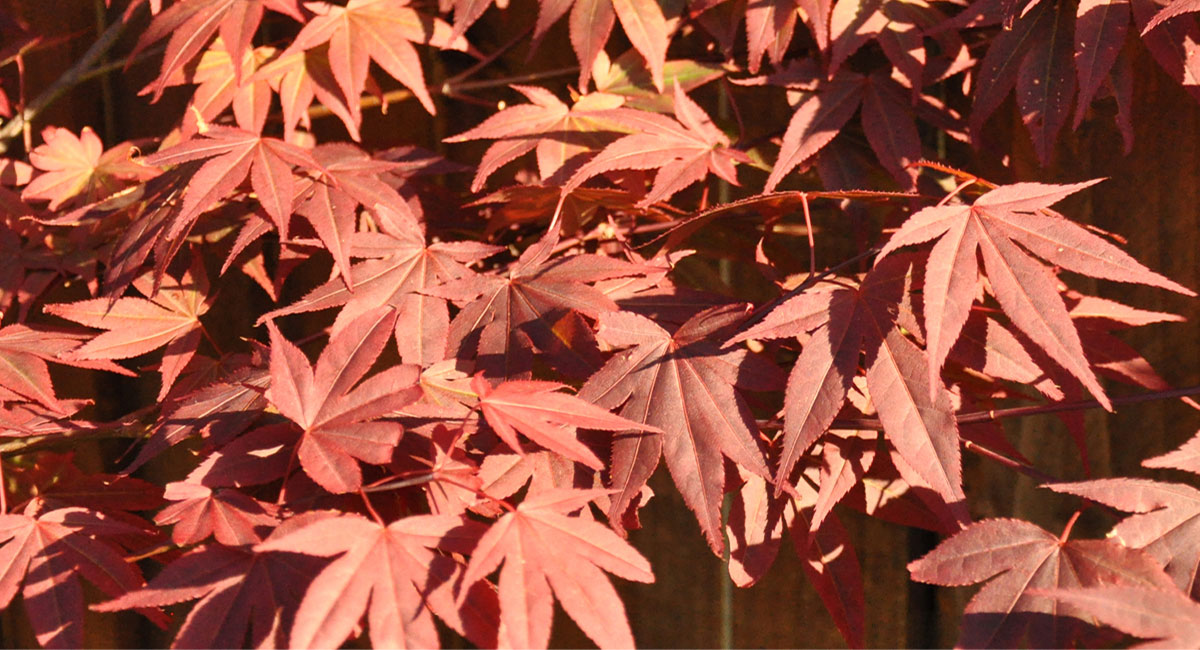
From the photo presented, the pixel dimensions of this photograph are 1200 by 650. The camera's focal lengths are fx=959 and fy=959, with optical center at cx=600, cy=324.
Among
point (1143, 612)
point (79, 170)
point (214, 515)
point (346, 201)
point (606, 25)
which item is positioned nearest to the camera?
point (1143, 612)

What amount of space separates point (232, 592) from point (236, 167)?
42 centimetres

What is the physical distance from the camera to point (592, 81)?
1256mm

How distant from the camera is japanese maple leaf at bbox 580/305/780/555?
0.75 metres

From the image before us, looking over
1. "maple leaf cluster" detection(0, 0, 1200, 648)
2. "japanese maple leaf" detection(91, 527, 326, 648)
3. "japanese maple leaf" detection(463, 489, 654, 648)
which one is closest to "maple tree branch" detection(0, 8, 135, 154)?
"maple leaf cluster" detection(0, 0, 1200, 648)

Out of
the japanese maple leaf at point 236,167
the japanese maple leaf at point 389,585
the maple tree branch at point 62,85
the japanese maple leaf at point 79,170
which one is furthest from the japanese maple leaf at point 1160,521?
the maple tree branch at point 62,85

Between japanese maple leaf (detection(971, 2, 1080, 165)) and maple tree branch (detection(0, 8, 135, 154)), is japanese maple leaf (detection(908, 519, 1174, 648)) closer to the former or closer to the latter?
japanese maple leaf (detection(971, 2, 1080, 165))

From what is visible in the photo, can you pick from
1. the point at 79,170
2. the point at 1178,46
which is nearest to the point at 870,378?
the point at 1178,46

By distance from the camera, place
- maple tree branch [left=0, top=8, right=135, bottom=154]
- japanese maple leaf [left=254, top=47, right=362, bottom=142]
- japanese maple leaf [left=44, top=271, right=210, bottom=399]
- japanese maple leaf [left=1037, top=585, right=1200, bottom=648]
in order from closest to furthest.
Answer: japanese maple leaf [left=1037, top=585, right=1200, bottom=648]
japanese maple leaf [left=44, top=271, right=210, bottom=399]
japanese maple leaf [left=254, top=47, right=362, bottom=142]
maple tree branch [left=0, top=8, right=135, bottom=154]

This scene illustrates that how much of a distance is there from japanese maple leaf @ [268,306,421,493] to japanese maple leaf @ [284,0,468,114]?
38 cm

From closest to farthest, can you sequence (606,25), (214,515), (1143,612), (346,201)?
(1143,612)
(214,515)
(346,201)
(606,25)

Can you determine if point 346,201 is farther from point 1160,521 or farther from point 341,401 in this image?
point 1160,521

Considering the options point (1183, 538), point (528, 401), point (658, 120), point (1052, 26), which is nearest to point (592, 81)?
point (658, 120)

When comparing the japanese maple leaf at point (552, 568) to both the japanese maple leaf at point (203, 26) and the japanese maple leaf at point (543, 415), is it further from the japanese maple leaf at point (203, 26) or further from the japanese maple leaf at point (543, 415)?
the japanese maple leaf at point (203, 26)

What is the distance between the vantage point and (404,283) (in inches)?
35.9
